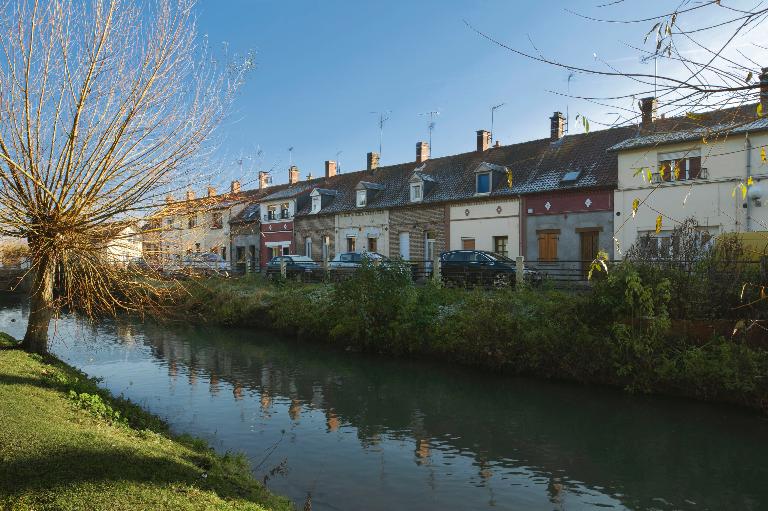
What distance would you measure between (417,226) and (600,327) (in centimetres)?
2067

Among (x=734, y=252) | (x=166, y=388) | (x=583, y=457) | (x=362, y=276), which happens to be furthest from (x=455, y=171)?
(x=583, y=457)

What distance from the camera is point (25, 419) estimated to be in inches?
238

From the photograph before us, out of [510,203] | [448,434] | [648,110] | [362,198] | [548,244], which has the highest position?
[362,198]

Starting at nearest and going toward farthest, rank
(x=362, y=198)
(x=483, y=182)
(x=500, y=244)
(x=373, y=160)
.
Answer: (x=500, y=244), (x=483, y=182), (x=362, y=198), (x=373, y=160)

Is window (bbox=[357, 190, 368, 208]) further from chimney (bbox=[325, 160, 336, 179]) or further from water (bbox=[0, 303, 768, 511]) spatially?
water (bbox=[0, 303, 768, 511])

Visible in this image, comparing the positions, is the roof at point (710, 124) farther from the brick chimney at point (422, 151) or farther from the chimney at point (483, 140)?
the brick chimney at point (422, 151)

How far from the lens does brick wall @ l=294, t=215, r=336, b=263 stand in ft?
128

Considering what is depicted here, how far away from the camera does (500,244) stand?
29.3 metres

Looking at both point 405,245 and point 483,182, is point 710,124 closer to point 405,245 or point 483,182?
point 483,182

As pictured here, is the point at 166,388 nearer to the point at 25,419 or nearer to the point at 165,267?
the point at 165,267

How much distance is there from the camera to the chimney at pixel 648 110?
3769 mm

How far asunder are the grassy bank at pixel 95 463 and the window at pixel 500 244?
22683 mm

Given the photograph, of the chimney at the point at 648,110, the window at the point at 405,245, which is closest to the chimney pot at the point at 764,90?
the chimney at the point at 648,110

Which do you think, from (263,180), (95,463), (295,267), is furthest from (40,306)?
(295,267)
